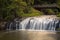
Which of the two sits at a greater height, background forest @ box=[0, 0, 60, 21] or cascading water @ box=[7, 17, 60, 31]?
background forest @ box=[0, 0, 60, 21]

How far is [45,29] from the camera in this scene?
1017 inches

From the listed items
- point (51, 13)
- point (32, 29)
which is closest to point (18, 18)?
point (32, 29)

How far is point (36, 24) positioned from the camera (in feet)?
87.5

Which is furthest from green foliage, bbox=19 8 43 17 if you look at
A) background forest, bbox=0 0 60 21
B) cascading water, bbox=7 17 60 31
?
cascading water, bbox=7 17 60 31

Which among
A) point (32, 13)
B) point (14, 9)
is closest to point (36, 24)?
point (14, 9)

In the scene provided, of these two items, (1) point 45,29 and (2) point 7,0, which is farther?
(2) point 7,0

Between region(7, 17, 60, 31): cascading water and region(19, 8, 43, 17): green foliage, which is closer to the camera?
region(7, 17, 60, 31): cascading water

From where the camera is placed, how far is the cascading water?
26125mm

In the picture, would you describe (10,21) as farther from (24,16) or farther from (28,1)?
(28,1)

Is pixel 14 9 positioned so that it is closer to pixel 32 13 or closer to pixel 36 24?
pixel 36 24

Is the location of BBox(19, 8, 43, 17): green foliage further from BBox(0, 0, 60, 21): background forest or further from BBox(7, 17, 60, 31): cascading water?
BBox(7, 17, 60, 31): cascading water

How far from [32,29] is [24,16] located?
10.6 ft

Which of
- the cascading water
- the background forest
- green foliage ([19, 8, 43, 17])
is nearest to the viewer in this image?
the cascading water

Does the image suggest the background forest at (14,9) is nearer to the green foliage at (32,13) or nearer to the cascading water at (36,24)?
the green foliage at (32,13)
